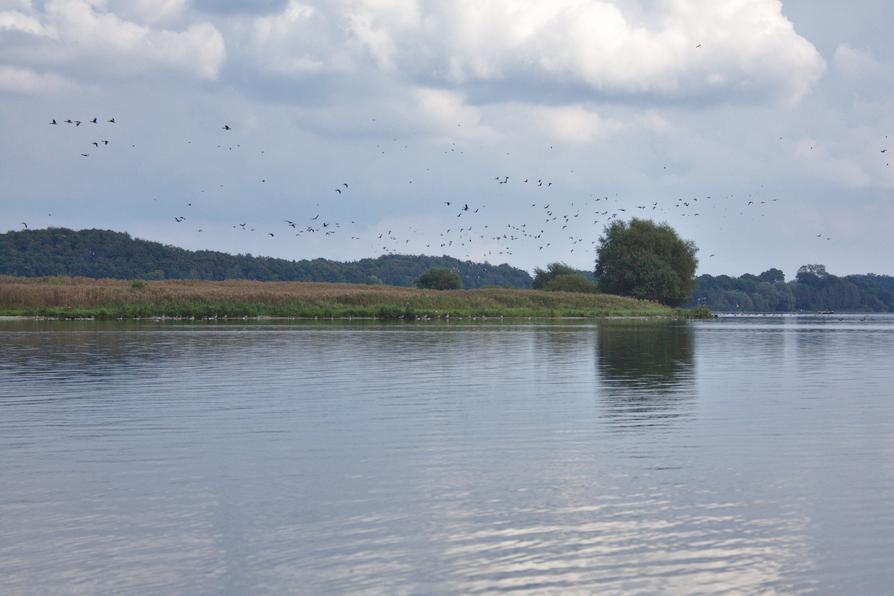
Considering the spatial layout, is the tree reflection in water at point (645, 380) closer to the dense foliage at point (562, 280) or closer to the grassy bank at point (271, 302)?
the grassy bank at point (271, 302)

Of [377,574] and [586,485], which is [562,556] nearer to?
[377,574]

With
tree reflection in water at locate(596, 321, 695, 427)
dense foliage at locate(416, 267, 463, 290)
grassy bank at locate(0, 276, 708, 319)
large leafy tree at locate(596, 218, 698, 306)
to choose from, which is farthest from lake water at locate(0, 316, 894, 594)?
dense foliage at locate(416, 267, 463, 290)

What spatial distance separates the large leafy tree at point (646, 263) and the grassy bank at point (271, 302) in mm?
13809

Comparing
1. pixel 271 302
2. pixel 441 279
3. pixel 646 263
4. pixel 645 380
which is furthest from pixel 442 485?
pixel 441 279

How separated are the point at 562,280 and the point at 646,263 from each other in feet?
45.0

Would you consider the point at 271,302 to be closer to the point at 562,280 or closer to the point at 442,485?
the point at 562,280

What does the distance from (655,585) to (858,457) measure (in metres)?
7.67

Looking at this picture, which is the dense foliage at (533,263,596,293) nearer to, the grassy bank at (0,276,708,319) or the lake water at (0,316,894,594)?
the grassy bank at (0,276,708,319)

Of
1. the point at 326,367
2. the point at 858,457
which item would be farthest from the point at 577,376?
the point at 858,457

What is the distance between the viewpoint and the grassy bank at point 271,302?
86.3 metres

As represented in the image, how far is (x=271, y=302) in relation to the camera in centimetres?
→ 9338

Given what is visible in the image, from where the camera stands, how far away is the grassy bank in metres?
86.3

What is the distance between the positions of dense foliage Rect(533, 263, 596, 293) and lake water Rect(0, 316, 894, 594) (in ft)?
348

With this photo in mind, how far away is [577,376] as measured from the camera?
1136 inches
